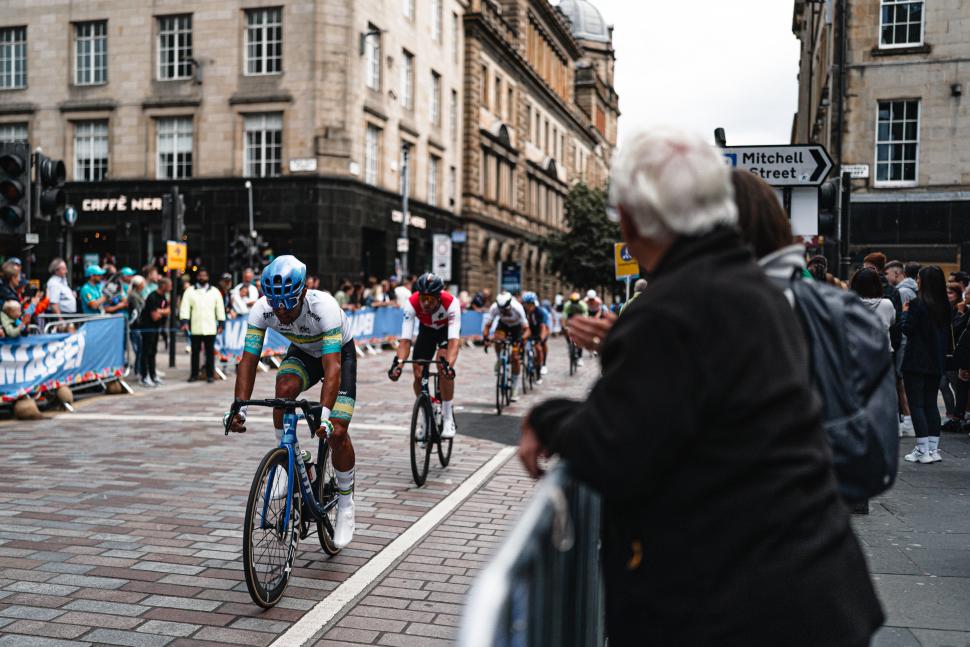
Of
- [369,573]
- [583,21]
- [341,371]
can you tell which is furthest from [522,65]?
[369,573]

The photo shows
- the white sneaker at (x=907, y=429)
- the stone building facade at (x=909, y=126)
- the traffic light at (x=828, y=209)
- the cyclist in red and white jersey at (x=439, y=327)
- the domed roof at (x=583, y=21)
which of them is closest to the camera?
the cyclist in red and white jersey at (x=439, y=327)

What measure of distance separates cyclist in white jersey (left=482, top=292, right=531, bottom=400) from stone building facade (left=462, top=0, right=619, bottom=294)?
21.4 meters

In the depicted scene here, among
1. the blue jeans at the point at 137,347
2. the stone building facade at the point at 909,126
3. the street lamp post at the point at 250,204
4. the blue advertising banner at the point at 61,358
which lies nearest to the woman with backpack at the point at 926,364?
the blue advertising banner at the point at 61,358

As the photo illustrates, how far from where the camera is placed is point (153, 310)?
56.7 feet

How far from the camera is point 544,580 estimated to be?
2.10 m

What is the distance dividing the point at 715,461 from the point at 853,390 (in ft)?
2.00

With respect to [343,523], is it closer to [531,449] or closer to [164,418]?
[531,449]

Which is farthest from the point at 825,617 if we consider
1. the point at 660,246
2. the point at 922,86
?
the point at 922,86

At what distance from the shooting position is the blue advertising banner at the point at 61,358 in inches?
491

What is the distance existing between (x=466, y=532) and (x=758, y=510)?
4957 mm

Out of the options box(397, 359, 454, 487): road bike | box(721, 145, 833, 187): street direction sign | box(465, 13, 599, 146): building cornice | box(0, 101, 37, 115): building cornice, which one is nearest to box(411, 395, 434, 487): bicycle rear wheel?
box(397, 359, 454, 487): road bike

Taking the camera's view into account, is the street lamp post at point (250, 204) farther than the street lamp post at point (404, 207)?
No

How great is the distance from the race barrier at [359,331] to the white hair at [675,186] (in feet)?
34.9

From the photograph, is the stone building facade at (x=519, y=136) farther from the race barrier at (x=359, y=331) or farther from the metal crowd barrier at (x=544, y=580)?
the metal crowd barrier at (x=544, y=580)
